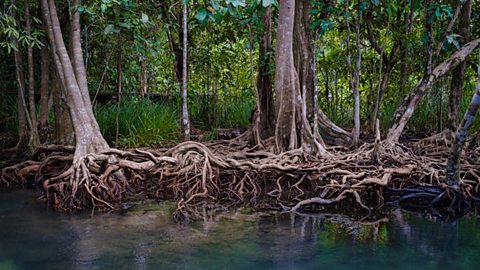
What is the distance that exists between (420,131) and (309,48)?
3115mm

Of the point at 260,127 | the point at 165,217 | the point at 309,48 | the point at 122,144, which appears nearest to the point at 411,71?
the point at 309,48

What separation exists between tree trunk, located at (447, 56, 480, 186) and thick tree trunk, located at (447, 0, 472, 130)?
2.09 m

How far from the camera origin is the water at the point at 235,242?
3.43m

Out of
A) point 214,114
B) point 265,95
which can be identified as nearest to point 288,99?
point 265,95

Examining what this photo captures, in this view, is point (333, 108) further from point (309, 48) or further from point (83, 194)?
point (83, 194)

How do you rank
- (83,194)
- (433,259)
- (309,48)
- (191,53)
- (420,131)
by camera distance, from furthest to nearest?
(191,53), (420,131), (309,48), (83,194), (433,259)

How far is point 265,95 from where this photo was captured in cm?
723

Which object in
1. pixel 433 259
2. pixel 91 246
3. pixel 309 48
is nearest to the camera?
pixel 433 259

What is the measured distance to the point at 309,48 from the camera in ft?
22.2

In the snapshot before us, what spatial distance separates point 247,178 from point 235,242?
5.66ft

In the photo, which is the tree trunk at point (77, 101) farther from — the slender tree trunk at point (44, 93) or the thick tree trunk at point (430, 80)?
the thick tree trunk at point (430, 80)

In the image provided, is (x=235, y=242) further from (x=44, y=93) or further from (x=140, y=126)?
(x=44, y=93)

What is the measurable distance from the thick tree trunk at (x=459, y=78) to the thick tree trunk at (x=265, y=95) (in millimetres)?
2568

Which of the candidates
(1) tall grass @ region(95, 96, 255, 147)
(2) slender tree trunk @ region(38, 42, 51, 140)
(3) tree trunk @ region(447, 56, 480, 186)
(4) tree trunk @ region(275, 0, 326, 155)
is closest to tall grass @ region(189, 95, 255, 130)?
(1) tall grass @ region(95, 96, 255, 147)
